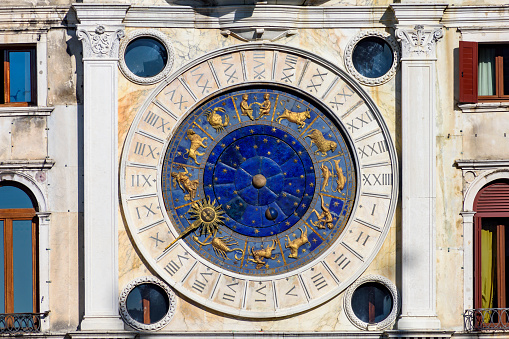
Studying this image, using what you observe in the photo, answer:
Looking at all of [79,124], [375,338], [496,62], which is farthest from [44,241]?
[496,62]

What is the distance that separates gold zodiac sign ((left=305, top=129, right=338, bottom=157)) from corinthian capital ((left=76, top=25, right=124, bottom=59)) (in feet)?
11.8

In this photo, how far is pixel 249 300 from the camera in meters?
21.7

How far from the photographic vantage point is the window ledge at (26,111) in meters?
21.9

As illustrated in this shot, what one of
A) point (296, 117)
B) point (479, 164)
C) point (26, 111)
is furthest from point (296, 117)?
point (26, 111)

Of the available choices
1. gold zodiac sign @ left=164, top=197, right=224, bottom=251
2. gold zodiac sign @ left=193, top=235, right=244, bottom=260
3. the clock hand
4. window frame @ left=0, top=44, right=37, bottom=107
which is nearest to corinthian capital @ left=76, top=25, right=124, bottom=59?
window frame @ left=0, top=44, right=37, bottom=107

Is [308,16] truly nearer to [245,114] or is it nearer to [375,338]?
[245,114]

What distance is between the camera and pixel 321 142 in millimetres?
21922

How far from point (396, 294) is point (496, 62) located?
4.37 meters

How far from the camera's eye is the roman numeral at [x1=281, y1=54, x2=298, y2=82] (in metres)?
22.0

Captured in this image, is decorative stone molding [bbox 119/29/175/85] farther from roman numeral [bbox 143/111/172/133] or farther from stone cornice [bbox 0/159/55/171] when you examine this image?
stone cornice [bbox 0/159/55/171]

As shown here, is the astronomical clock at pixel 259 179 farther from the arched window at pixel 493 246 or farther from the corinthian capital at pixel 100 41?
the arched window at pixel 493 246

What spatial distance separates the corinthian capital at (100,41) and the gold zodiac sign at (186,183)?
7.42 feet

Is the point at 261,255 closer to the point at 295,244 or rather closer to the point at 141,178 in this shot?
the point at 295,244

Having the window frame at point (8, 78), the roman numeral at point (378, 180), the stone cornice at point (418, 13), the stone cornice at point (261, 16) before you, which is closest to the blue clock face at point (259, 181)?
the roman numeral at point (378, 180)
